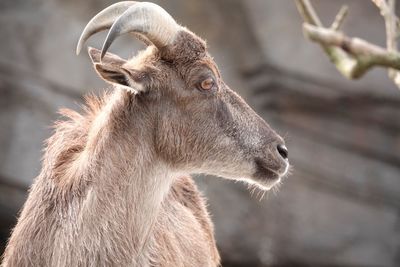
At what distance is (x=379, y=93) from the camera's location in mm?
11500

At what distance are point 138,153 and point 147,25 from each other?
0.81 metres

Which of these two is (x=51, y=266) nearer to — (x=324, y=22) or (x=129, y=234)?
(x=129, y=234)

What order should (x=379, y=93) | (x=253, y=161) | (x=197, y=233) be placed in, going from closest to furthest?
(x=253, y=161)
(x=197, y=233)
(x=379, y=93)

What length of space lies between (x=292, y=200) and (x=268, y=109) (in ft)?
4.41

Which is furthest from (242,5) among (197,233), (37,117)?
(197,233)

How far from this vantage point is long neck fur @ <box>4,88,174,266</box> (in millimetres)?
5141

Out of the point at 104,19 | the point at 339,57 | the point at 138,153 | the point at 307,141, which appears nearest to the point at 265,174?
the point at 138,153

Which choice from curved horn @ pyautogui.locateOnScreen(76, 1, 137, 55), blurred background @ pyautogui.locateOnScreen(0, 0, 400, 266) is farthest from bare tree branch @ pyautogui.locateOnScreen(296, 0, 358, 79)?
blurred background @ pyautogui.locateOnScreen(0, 0, 400, 266)

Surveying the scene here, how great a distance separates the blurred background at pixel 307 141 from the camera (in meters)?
11.6

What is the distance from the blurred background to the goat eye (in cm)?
585

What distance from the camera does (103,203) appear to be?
17.0 feet

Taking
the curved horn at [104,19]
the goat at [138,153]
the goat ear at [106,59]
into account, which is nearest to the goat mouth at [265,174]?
the goat at [138,153]

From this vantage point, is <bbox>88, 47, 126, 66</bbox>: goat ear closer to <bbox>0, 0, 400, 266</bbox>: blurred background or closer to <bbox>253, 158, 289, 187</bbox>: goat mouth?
<bbox>253, 158, 289, 187</bbox>: goat mouth

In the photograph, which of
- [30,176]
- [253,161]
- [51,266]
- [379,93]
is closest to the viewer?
[51,266]
